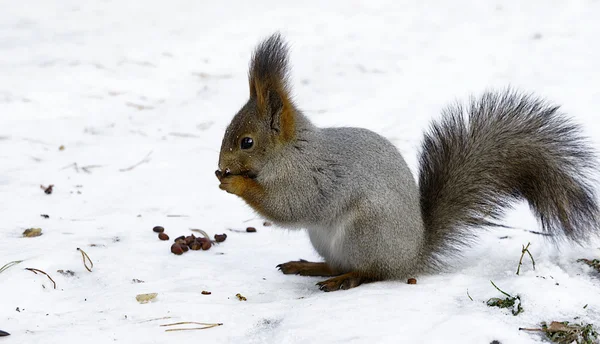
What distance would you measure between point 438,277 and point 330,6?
450cm

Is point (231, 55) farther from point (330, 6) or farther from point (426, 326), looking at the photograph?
point (426, 326)

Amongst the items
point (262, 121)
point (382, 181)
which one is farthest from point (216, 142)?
point (382, 181)

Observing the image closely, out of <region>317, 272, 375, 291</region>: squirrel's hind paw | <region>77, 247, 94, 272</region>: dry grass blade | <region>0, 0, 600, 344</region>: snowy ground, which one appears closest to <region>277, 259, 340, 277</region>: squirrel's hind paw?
<region>0, 0, 600, 344</region>: snowy ground

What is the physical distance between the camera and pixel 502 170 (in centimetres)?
253

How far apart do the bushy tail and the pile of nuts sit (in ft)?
2.82

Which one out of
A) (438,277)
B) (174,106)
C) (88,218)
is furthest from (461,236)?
(174,106)

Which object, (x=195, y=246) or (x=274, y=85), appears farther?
(x=195, y=246)

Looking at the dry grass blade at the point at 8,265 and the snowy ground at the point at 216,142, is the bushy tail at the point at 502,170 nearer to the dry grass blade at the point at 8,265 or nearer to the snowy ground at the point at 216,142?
the snowy ground at the point at 216,142

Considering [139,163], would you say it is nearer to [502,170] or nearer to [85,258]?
[85,258]

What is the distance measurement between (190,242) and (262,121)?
702mm

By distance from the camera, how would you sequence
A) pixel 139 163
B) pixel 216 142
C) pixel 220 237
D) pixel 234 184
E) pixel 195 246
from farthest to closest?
pixel 216 142, pixel 139 163, pixel 220 237, pixel 195 246, pixel 234 184

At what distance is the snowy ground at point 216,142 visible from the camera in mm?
2045

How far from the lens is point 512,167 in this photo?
2.51 meters

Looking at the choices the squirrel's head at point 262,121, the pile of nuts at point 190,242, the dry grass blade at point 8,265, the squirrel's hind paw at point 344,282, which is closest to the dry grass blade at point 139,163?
the pile of nuts at point 190,242
